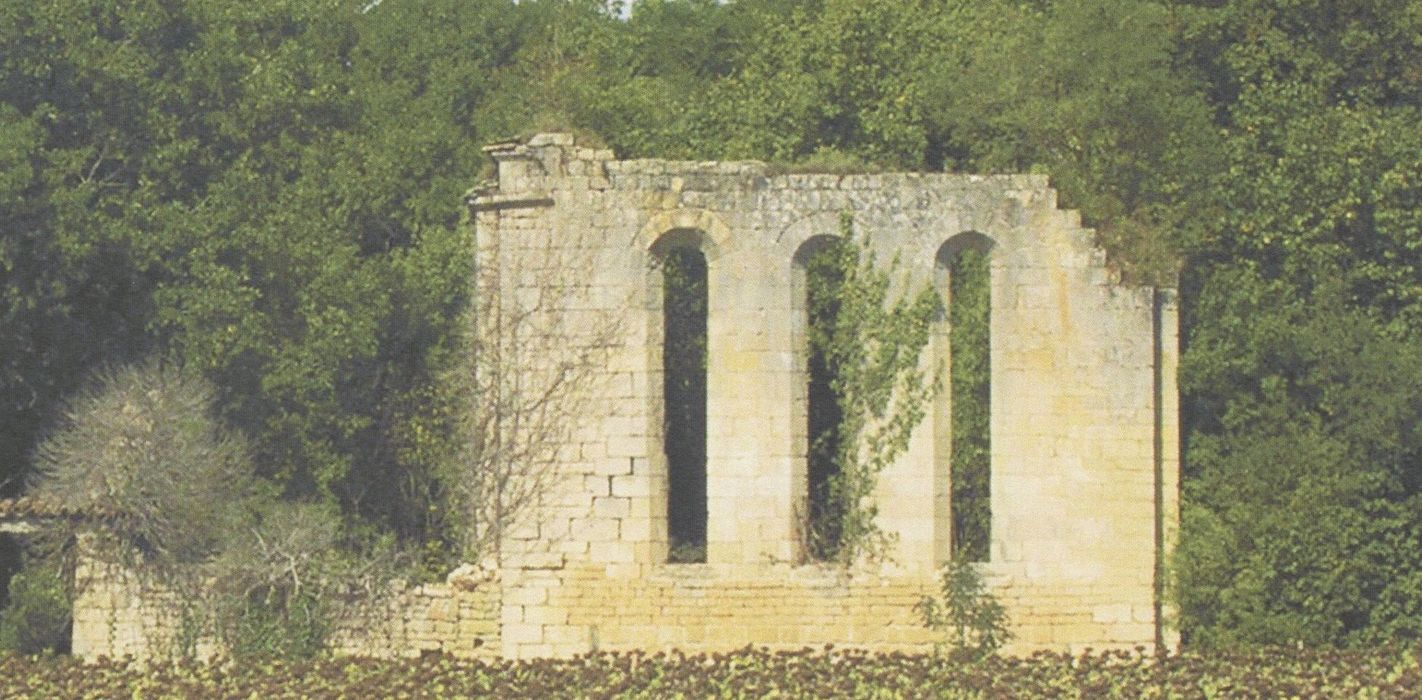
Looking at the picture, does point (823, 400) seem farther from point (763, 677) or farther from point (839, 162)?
point (763, 677)

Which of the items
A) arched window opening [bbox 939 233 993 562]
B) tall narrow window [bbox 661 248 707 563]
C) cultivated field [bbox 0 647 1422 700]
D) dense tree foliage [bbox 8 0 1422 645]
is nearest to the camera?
cultivated field [bbox 0 647 1422 700]

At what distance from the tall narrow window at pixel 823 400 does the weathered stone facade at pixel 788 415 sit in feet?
1.64

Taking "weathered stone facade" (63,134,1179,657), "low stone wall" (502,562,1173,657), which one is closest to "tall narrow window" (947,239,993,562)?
"weathered stone facade" (63,134,1179,657)

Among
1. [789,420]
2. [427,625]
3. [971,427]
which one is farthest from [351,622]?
[971,427]

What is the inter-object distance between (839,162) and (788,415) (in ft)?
8.17

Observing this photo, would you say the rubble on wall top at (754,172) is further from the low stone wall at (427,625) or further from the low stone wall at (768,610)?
the low stone wall at (427,625)

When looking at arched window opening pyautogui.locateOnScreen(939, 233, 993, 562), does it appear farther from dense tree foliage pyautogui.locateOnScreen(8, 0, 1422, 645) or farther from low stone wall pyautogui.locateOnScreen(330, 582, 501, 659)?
low stone wall pyautogui.locateOnScreen(330, 582, 501, 659)

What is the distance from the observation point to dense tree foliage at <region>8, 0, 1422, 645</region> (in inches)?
1224

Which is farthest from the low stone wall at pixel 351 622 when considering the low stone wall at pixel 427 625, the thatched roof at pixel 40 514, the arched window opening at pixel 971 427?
the arched window opening at pixel 971 427

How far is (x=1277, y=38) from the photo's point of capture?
33219 mm

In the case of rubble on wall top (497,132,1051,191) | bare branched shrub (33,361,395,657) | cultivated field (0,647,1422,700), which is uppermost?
rubble on wall top (497,132,1051,191)

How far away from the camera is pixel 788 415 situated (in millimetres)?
28906

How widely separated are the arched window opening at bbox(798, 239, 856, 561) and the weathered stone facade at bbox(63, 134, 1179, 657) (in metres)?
0.45

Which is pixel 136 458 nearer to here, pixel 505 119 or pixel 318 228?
pixel 318 228
